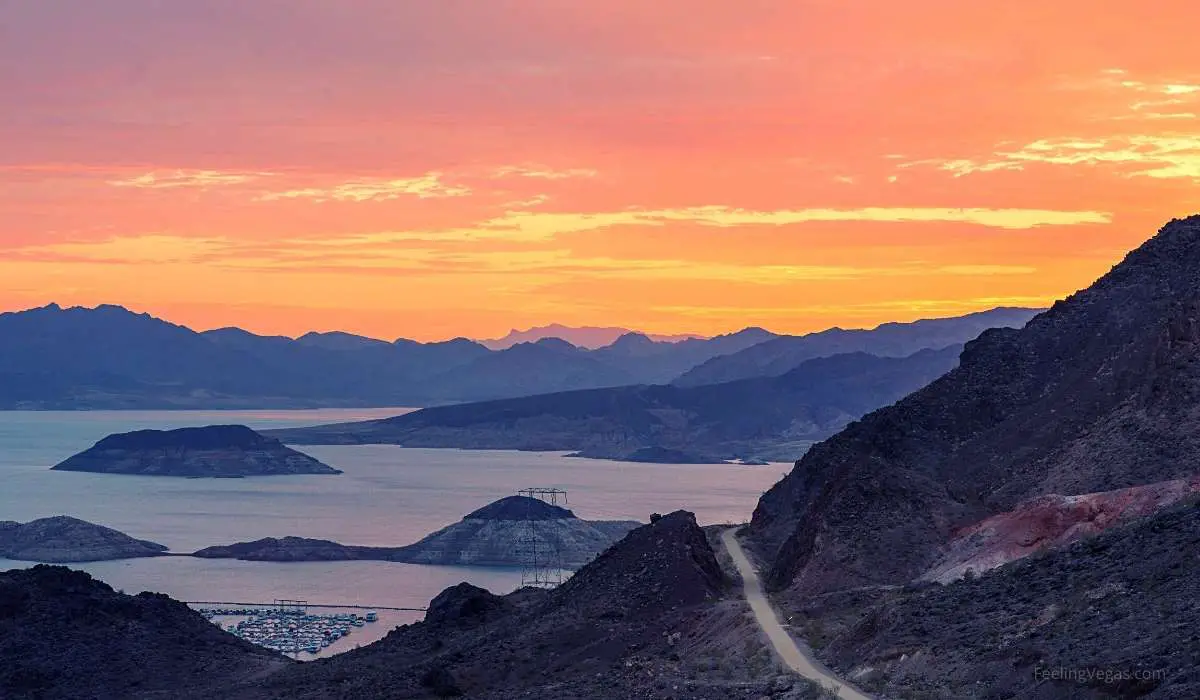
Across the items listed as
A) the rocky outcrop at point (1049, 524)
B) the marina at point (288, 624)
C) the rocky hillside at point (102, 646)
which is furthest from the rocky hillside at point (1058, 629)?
the marina at point (288, 624)

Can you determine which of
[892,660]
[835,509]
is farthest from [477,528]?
[892,660]

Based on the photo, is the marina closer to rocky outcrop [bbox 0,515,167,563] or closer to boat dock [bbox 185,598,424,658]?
boat dock [bbox 185,598,424,658]

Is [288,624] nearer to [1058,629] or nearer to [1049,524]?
[1049,524]

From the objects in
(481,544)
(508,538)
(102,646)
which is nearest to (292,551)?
(481,544)

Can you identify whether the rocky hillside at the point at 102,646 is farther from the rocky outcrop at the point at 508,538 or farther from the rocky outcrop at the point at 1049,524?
the rocky outcrop at the point at 508,538

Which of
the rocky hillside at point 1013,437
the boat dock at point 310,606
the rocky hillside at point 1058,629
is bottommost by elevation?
the boat dock at point 310,606

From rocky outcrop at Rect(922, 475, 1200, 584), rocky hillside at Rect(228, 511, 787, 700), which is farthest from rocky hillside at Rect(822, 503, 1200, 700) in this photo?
rocky outcrop at Rect(922, 475, 1200, 584)
